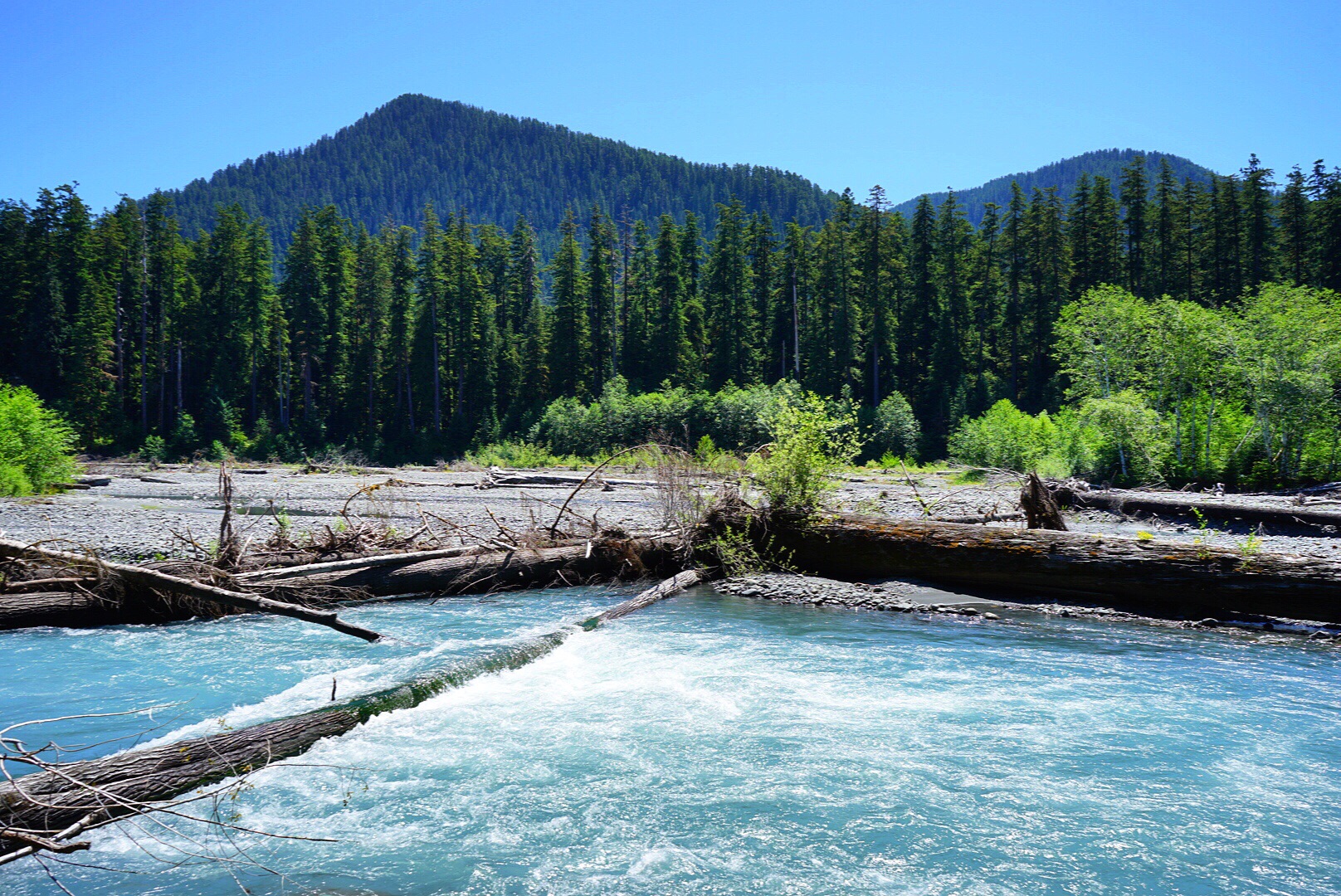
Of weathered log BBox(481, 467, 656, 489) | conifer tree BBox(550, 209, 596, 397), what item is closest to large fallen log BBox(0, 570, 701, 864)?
weathered log BBox(481, 467, 656, 489)

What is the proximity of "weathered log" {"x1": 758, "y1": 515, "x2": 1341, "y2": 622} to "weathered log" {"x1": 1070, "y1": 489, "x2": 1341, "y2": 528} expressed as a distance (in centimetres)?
837

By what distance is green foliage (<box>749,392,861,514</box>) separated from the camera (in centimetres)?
1324

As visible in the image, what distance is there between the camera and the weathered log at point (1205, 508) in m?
16.7

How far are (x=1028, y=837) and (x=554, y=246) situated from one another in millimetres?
198198

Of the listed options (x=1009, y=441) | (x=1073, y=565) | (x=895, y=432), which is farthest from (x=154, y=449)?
(x=1073, y=565)

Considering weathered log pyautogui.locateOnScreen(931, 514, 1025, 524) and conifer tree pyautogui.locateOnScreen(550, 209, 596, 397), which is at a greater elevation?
conifer tree pyautogui.locateOnScreen(550, 209, 596, 397)

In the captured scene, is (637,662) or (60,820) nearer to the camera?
(60,820)

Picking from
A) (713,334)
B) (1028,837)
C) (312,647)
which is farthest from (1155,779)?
(713,334)

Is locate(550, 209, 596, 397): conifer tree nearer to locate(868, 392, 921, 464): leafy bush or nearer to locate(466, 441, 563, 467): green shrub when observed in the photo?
locate(466, 441, 563, 467): green shrub

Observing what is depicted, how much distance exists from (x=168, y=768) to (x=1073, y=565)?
10.8 meters

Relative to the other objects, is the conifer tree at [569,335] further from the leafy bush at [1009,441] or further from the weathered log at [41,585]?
the weathered log at [41,585]

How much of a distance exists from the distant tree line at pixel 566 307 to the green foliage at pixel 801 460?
126 feet

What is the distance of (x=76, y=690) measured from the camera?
7.44 m

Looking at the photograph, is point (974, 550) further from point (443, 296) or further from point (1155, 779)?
point (443, 296)
